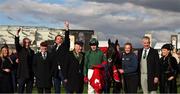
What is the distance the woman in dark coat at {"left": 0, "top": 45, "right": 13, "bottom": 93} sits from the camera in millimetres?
14078

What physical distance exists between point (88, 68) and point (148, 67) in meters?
1.63

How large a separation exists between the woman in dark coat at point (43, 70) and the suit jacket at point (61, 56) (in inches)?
7.2

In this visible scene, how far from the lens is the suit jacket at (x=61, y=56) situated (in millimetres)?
14203

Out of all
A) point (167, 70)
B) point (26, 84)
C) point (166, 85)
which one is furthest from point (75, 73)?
point (166, 85)

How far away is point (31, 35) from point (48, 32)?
3.81m

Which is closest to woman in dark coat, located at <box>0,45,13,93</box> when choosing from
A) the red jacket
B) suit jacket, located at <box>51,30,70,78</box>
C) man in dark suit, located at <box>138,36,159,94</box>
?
suit jacket, located at <box>51,30,70,78</box>

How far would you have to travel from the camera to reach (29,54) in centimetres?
1562

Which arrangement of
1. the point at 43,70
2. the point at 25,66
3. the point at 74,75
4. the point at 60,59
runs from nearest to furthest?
the point at 74,75
the point at 60,59
the point at 43,70
the point at 25,66

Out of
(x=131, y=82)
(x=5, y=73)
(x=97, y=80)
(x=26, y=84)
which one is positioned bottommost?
(x=26, y=84)

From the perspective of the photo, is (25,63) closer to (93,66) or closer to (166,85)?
(93,66)

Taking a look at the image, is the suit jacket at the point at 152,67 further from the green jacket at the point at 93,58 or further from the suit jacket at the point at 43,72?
the suit jacket at the point at 43,72

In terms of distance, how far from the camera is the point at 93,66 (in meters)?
13.8

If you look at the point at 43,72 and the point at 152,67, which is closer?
the point at 152,67

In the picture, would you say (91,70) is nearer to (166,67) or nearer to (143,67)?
(143,67)
